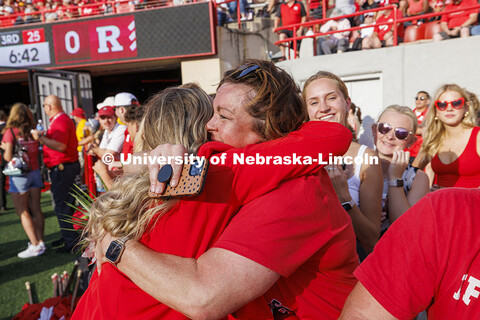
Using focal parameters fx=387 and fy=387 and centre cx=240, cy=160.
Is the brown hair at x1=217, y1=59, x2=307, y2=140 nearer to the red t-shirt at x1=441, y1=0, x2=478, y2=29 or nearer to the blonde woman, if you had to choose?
the blonde woman

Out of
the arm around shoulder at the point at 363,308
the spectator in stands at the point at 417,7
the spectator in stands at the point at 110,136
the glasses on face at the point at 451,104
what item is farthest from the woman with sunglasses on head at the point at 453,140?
the spectator in stands at the point at 417,7

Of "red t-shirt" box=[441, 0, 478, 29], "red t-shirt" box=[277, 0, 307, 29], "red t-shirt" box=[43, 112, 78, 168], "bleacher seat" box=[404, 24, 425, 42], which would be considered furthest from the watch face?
"red t-shirt" box=[277, 0, 307, 29]

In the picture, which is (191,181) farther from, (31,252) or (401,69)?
(401,69)

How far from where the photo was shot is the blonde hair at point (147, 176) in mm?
1201

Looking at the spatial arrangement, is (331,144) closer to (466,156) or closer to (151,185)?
(151,185)

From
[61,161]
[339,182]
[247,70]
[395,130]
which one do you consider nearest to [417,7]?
[395,130]

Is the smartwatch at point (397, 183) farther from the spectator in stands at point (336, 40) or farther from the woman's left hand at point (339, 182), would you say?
the spectator in stands at point (336, 40)

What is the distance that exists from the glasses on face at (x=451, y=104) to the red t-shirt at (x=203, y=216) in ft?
9.22

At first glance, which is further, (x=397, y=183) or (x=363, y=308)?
(x=397, y=183)

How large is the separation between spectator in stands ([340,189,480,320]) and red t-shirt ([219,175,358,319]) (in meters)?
0.20

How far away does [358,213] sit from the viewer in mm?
2061

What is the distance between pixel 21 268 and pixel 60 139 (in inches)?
66.0

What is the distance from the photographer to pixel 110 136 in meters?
4.95

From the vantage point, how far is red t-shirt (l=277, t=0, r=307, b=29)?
9945mm
